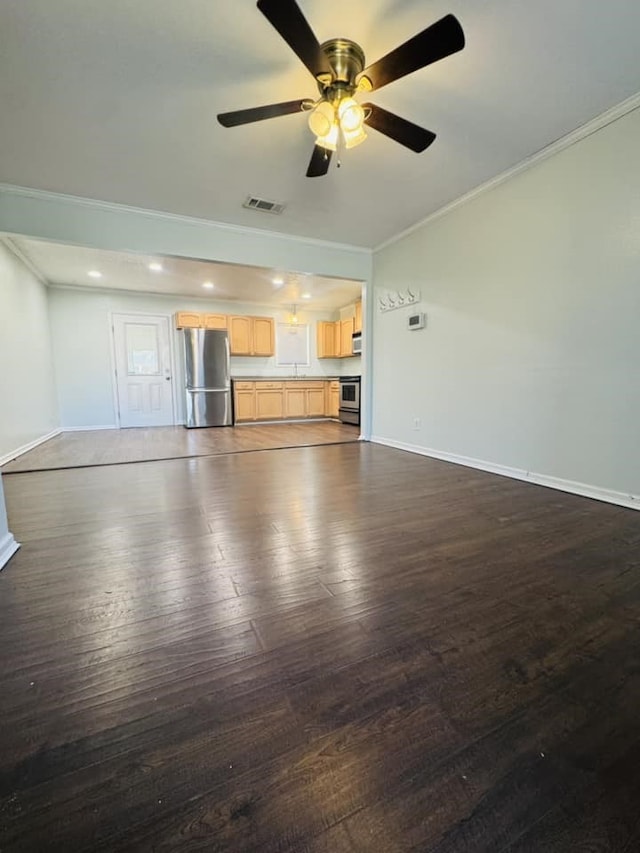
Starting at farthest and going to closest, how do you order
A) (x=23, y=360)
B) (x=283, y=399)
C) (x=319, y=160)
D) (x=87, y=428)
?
(x=283, y=399) < (x=87, y=428) < (x=23, y=360) < (x=319, y=160)

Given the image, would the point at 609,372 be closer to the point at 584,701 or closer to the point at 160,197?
the point at 584,701

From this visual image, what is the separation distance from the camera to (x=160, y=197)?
3.29 m

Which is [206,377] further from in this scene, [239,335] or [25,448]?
[25,448]

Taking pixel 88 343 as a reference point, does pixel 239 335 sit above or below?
above

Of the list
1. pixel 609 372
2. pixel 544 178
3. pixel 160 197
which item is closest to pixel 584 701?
pixel 609 372

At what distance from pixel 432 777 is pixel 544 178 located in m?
3.56

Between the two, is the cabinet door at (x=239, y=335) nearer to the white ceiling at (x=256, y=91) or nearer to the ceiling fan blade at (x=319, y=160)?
the white ceiling at (x=256, y=91)

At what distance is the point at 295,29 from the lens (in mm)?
1463

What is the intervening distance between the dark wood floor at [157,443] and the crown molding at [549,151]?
9.60 feet

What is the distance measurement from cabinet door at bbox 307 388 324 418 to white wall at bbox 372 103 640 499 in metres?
3.72

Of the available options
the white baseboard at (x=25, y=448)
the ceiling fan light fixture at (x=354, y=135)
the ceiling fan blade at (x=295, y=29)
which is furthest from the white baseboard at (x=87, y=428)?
the ceiling fan blade at (x=295, y=29)

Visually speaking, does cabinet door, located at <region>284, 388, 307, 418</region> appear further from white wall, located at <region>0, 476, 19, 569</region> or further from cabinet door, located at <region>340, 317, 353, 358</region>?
white wall, located at <region>0, 476, 19, 569</region>

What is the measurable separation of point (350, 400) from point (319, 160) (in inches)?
183

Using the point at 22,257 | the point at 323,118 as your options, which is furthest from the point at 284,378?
the point at 323,118
